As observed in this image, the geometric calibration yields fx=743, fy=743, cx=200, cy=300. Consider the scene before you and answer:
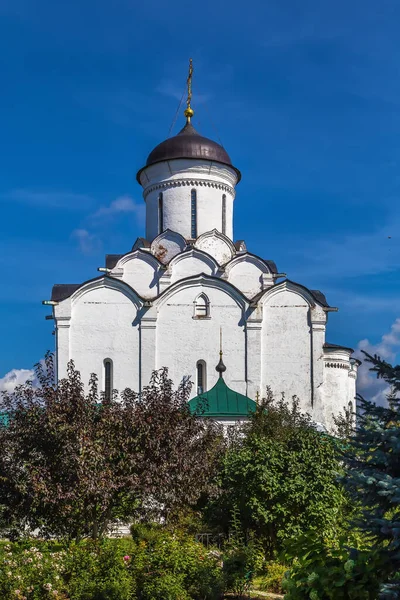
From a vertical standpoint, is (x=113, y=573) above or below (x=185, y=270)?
below

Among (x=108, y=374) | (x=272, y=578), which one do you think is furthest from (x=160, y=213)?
(x=272, y=578)

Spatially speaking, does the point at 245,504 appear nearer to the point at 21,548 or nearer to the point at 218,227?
the point at 21,548

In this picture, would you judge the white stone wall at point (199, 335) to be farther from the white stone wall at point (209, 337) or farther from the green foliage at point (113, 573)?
the green foliage at point (113, 573)

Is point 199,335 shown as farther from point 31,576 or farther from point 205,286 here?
point 31,576

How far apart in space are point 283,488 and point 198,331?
11285 millimetres

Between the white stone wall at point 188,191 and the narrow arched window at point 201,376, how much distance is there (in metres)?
4.27

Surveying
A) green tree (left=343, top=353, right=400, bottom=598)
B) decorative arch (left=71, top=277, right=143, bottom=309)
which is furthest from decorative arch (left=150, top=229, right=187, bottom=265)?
green tree (left=343, top=353, right=400, bottom=598)

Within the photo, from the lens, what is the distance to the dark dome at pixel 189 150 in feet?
75.2

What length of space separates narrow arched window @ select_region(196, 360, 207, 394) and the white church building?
31 mm

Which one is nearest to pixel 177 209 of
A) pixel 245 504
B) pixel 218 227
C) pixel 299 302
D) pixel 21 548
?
pixel 218 227

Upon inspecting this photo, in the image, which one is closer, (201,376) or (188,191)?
(201,376)

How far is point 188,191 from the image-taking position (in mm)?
22922

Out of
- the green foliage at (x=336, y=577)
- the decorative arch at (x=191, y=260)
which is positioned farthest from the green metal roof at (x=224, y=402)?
the green foliage at (x=336, y=577)

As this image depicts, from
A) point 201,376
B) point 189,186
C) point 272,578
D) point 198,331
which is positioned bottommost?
point 272,578
